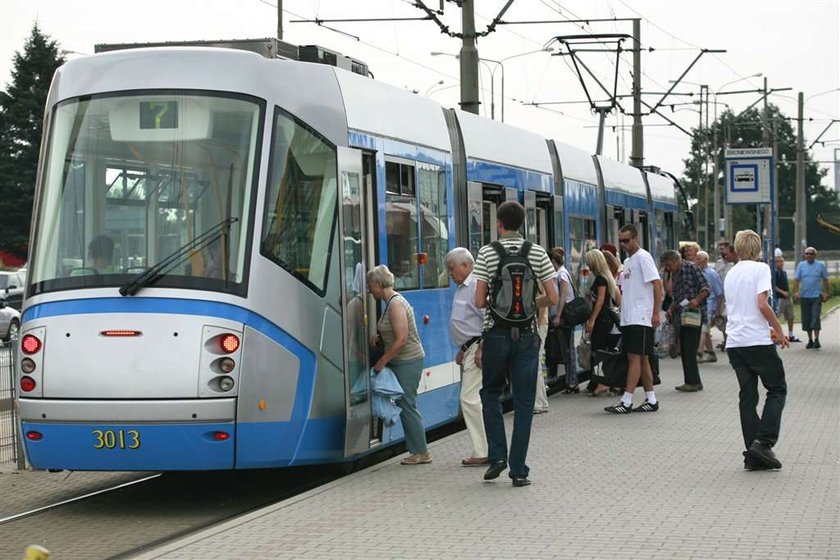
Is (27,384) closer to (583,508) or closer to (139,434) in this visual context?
(139,434)

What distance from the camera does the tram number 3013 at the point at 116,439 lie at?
30.5 feet

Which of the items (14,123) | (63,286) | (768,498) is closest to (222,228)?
(63,286)

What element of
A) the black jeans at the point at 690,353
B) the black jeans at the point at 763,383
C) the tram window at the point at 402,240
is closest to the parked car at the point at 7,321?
the black jeans at the point at 690,353

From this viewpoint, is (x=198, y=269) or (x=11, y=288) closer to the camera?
(x=198, y=269)

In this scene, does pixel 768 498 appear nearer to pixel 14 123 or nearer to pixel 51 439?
pixel 51 439

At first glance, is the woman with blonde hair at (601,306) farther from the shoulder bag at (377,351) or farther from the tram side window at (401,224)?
the shoulder bag at (377,351)

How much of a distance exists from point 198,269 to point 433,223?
372 centimetres

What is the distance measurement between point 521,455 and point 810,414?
5527 millimetres

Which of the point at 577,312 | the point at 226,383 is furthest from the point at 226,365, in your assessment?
the point at 577,312

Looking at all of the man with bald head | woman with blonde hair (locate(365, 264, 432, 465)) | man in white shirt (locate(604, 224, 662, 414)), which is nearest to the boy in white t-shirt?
woman with blonde hair (locate(365, 264, 432, 465))

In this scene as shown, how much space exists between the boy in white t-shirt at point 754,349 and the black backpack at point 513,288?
5.46 ft

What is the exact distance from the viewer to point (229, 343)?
9.41 metres

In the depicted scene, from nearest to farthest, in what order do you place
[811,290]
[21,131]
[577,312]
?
[577,312]
[811,290]
[21,131]

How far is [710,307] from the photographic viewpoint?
23.6 metres
